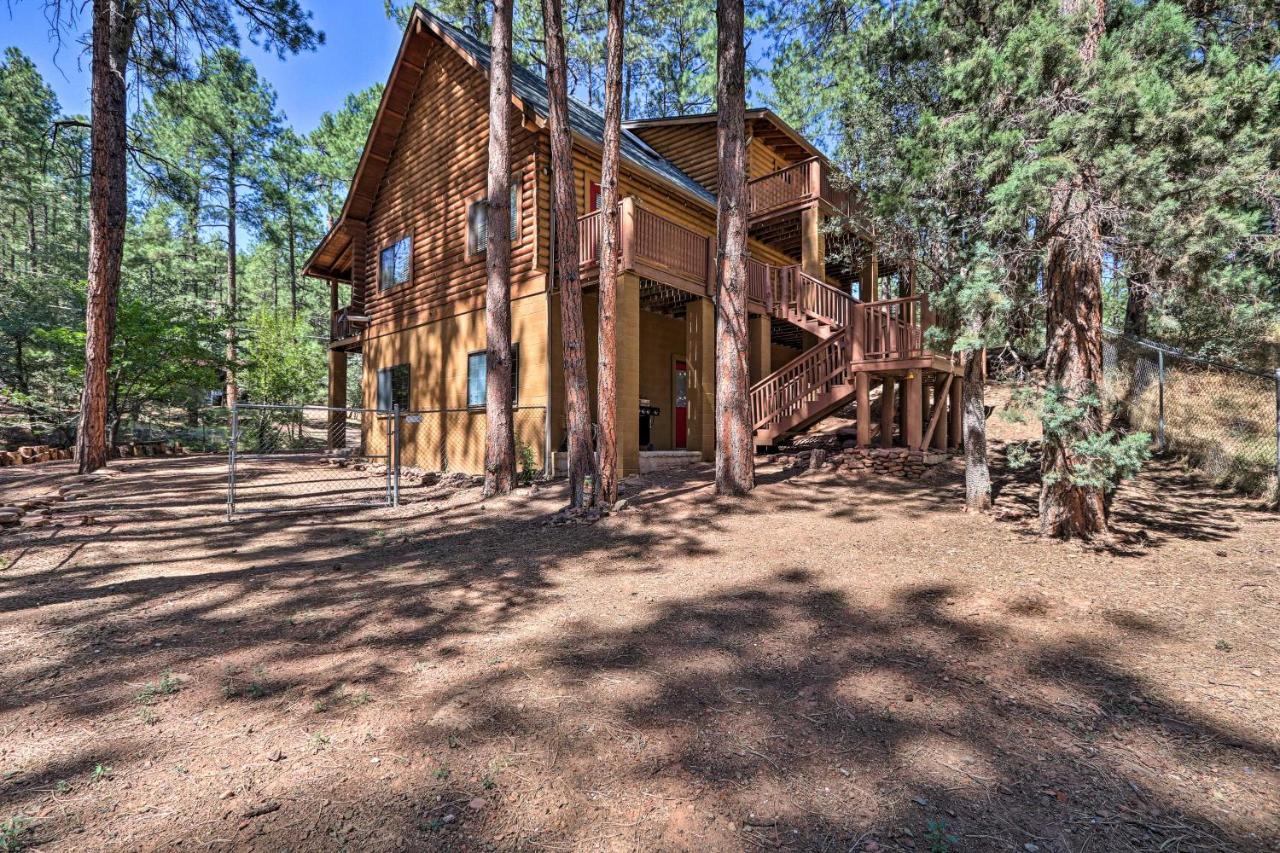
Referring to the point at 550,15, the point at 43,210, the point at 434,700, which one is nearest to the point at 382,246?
the point at 550,15

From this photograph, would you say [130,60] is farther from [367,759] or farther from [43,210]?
[43,210]

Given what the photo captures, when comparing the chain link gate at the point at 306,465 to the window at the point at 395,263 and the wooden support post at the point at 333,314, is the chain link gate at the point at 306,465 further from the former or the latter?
the window at the point at 395,263

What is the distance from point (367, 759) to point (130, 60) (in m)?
15.5

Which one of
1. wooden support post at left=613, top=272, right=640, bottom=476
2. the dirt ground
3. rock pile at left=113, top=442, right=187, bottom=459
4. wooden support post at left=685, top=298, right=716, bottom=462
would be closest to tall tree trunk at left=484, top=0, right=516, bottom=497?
wooden support post at left=613, top=272, right=640, bottom=476

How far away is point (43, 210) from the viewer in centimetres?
3164

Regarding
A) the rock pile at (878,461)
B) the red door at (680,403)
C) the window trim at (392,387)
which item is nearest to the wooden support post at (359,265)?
the window trim at (392,387)

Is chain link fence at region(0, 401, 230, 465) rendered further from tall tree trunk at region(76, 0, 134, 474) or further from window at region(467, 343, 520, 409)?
window at region(467, 343, 520, 409)

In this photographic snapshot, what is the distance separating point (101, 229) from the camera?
33.7 ft

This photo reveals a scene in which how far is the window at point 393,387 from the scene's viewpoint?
14.1 meters

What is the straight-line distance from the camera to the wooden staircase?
941cm

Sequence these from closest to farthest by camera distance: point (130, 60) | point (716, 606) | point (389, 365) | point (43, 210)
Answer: point (716, 606), point (130, 60), point (389, 365), point (43, 210)

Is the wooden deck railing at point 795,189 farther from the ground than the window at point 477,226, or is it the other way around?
the wooden deck railing at point 795,189

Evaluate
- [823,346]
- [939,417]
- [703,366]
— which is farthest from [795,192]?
[939,417]

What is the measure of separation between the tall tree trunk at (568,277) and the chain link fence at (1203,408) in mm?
6646
